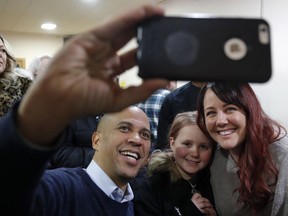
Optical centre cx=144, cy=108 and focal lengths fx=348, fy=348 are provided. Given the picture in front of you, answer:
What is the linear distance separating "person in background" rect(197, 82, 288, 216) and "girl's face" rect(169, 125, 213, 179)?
7cm

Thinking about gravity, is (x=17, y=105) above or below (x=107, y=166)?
above

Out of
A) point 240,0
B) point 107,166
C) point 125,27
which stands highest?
point 240,0

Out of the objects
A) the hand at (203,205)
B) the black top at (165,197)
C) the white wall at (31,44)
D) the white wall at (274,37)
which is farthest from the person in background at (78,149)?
the white wall at (31,44)

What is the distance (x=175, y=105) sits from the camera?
74.4 inches

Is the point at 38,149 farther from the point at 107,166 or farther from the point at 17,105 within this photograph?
the point at 107,166

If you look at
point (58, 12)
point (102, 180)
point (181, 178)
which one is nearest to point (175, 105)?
point (181, 178)

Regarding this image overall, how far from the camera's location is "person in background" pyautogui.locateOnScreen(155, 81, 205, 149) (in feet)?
6.00

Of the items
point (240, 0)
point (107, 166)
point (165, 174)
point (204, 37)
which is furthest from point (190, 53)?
point (240, 0)

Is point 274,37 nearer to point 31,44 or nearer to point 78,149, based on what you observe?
point 78,149

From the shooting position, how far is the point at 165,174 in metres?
1.24

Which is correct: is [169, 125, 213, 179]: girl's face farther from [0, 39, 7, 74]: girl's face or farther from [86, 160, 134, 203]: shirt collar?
→ [0, 39, 7, 74]: girl's face

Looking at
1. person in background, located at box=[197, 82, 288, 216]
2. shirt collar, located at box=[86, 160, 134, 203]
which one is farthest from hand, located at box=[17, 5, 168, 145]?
person in background, located at box=[197, 82, 288, 216]

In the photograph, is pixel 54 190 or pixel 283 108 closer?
pixel 54 190

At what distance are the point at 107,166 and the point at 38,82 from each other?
0.70m
